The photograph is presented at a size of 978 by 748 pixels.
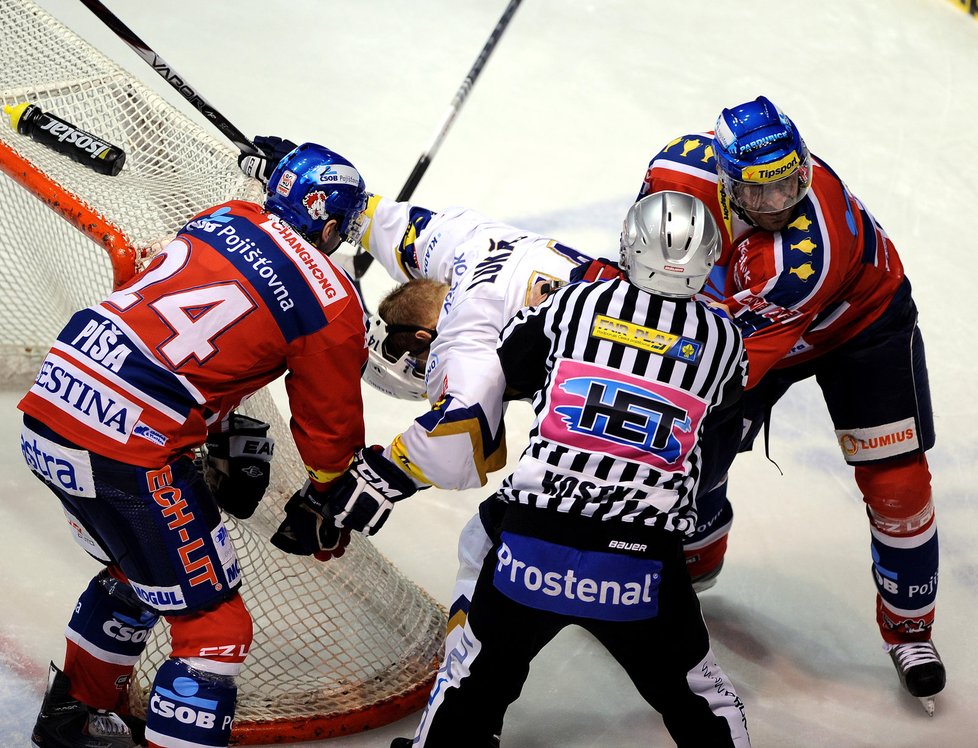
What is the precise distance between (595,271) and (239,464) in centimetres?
88

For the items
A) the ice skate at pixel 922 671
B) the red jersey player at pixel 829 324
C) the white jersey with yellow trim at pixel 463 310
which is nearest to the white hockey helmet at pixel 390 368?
the white jersey with yellow trim at pixel 463 310

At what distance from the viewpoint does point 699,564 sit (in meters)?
3.34

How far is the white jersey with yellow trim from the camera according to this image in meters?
2.54

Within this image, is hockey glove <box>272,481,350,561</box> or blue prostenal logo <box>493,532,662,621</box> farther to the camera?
hockey glove <box>272,481,350,561</box>

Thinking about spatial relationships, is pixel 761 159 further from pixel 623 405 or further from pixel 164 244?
pixel 164 244

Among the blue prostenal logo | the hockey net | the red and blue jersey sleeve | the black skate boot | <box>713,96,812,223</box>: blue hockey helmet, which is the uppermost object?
<box>713,96,812,223</box>: blue hockey helmet

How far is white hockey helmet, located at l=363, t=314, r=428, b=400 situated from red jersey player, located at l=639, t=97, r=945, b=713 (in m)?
0.70

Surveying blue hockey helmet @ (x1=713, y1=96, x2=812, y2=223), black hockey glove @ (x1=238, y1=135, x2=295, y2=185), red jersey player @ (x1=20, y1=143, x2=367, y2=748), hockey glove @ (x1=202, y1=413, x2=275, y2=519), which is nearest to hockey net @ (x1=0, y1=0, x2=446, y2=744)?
black hockey glove @ (x1=238, y1=135, x2=295, y2=185)

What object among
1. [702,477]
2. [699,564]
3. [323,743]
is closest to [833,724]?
[699,564]

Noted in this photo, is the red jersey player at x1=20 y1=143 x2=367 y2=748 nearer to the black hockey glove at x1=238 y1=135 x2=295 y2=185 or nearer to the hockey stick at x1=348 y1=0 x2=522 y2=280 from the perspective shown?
the black hockey glove at x1=238 y1=135 x2=295 y2=185

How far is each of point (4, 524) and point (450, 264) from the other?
148cm

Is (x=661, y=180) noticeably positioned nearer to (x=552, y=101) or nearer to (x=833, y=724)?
(x=833, y=724)

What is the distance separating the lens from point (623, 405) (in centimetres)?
212

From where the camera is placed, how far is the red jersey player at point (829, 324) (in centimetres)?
265
